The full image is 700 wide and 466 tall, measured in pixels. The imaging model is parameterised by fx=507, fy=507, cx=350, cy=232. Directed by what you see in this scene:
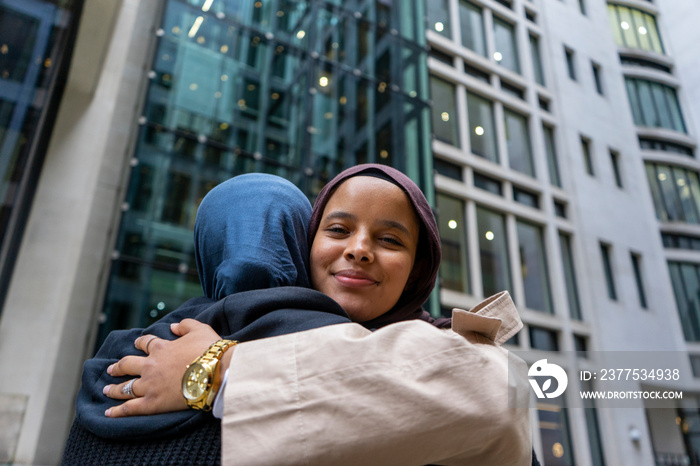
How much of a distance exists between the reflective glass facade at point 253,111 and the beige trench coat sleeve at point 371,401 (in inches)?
246

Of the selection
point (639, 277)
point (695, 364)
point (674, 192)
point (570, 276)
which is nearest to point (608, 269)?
point (639, 277)

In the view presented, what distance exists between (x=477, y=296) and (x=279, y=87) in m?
6.15

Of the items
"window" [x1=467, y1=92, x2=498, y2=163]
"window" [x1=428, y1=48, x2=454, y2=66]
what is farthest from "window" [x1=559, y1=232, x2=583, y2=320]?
"window" [x1=428, y1=48, x2=454, y2=66]

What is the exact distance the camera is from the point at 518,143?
45.8 feet

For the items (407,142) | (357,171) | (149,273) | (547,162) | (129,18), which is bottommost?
(357,171)

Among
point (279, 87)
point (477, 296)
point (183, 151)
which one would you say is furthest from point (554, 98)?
point (183, 151)

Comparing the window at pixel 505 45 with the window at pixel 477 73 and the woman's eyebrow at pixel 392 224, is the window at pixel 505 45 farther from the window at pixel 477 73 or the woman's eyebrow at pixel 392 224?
the woman's eyebrow at pixel 392 224

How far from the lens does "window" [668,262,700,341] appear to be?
45.2 feet

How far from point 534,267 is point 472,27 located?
6.60m

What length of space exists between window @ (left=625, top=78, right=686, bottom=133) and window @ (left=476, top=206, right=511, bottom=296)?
744 centimetres

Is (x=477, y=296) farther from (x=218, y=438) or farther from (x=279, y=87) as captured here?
(x=218, y=438)

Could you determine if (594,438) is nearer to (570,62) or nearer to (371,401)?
(570,62)

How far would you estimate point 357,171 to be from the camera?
3.80 ft

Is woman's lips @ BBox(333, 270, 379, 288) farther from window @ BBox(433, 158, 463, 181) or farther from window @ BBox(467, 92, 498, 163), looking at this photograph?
window @ BBox(467, 92, 498, 163)
